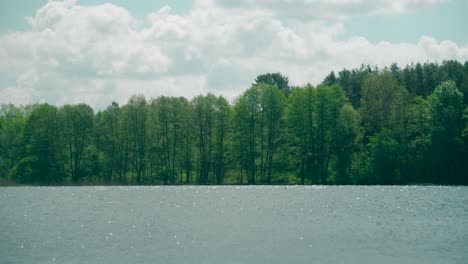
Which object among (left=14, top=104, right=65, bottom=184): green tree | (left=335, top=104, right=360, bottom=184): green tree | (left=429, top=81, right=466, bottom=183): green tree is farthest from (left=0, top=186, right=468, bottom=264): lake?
(left=14, top=104, right=65, bottom=184): green tree

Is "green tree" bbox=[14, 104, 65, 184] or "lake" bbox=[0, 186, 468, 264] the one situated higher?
"green tree" bbox=[14, 104, 65, 184]

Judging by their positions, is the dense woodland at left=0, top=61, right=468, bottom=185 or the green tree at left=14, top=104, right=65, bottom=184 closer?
the dense woodland at left=0, top=61, right=468, bottom=185

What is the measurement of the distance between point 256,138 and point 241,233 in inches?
3301

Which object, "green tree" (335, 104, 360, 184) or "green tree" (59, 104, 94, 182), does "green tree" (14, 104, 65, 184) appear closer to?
"green tree" (59, 104, 94, 182)

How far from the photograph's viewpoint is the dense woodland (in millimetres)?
106669

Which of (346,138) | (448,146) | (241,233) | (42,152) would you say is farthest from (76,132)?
(241,233)

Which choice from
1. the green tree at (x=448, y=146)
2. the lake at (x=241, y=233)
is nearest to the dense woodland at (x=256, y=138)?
the green tree at (x=448, y=146)

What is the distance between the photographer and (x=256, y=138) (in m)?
121

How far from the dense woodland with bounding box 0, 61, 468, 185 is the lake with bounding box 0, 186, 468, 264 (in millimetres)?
50100

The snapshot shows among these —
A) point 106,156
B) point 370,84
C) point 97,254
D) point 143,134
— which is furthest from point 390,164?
point 97,254

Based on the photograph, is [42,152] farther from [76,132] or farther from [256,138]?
[256,138]

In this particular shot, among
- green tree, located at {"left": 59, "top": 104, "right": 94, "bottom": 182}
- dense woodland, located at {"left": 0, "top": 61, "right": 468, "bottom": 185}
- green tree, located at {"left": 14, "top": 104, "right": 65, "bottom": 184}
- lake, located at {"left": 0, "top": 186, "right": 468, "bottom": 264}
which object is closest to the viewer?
lake, located at {"left": 0, "top": 186, "right": 468, "bottom": 264}

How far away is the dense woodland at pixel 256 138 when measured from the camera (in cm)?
10667

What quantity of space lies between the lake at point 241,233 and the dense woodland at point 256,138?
164ft
